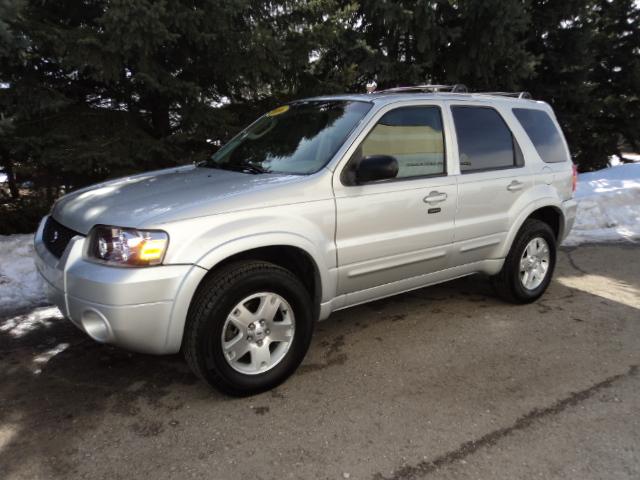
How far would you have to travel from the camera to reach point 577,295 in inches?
202

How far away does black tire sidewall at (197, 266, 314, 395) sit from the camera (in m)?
2.97

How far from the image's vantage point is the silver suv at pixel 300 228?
287cm

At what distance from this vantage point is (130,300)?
2752 millimetres

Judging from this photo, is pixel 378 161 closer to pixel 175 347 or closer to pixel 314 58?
pixel 175 347

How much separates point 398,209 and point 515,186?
55.1 inches

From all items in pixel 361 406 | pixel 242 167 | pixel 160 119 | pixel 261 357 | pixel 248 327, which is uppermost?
pixel 160 119

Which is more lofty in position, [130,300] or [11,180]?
[11,180]

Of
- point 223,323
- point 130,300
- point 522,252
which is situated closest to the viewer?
point 130,300

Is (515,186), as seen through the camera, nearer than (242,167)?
No

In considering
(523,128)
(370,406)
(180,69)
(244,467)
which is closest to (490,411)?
(370,406)

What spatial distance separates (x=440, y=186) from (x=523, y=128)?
132 centimetres

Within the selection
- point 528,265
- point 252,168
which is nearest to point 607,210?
point 528,265

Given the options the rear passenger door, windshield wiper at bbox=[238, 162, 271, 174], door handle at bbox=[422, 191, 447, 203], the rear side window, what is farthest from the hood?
the rear side window

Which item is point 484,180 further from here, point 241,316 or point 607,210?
point 607,210
